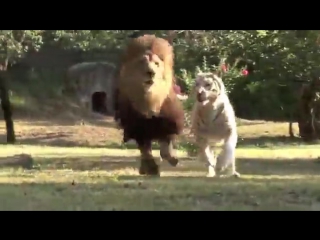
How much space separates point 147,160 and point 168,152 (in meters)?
0.22

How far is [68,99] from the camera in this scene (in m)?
10.8

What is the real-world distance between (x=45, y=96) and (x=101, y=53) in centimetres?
126

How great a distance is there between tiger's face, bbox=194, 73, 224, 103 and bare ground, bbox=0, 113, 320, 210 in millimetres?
605

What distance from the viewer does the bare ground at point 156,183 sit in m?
4.20

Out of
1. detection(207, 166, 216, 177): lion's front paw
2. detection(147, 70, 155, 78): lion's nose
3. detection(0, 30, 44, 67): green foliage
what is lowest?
detection(207, 166, 216, 177): lion's front paw

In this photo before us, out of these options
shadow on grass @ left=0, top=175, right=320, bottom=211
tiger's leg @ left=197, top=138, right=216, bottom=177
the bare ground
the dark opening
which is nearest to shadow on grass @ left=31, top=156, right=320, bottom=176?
the bare ground

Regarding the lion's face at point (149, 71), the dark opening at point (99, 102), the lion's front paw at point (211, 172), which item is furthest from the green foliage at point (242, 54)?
the lion's face at point (149, 71)

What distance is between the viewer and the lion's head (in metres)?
5.26

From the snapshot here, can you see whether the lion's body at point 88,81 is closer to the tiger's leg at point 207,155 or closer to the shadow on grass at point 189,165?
the shadow on grass at point 189,165

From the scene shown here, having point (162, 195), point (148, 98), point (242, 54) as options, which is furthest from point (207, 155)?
point (242, 54)

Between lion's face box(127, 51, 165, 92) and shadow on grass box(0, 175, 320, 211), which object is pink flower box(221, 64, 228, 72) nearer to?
lion's face box(127, 51, 165, 92)

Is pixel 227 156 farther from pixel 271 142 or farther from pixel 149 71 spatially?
pixel 271 142
